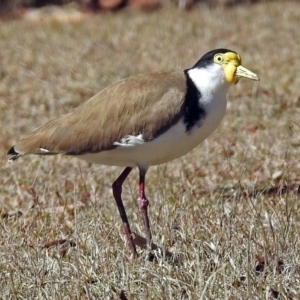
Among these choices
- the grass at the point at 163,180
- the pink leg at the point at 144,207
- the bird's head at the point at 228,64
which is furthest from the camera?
the bird's head at the point at 228,64

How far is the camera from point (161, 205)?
5.62 m

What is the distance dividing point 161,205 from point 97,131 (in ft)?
2.07

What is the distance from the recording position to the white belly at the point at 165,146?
17.0 ft

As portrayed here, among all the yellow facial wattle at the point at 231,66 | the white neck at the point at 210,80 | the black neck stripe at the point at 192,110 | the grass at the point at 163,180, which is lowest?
the grass at the point at 163,180

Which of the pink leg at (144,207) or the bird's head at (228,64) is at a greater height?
the bird's head at (228,64)

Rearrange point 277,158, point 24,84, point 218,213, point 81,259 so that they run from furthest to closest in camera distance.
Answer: point 24,84 → point 277,158 → point 218,213 → point 81,259

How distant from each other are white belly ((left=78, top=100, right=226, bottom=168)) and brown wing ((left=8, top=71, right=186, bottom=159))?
45 millimetres

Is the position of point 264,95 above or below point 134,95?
below

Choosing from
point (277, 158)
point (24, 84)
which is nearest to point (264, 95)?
point (277, 158)

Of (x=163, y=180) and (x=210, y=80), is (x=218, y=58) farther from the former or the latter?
(x=163, y=180)

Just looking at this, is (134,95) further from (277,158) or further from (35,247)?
(277,158)

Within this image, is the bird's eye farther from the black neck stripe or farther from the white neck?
the black neck stripe

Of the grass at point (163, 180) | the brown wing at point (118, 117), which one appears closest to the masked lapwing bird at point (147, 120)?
the brown wing at point (118, 117)

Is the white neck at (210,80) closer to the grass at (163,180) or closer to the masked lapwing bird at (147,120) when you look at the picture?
the masked lapwing bird at (147,120)
